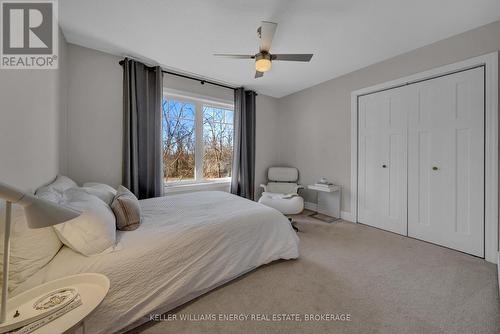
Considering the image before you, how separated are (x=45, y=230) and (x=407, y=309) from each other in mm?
2516

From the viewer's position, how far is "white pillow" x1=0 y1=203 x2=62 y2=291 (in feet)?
3.26

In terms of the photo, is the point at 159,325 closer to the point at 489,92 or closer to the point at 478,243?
the point at 478,243

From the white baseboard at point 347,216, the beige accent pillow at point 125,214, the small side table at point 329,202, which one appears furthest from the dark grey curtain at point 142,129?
the white baseboard at point 347,216

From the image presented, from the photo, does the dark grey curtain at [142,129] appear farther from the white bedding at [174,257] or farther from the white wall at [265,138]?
the white wall at [265,138]

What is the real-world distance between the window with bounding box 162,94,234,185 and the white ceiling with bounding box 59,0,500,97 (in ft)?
2.51

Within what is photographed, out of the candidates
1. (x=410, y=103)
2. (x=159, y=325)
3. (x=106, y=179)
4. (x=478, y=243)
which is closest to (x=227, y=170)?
(x=106, y=179)

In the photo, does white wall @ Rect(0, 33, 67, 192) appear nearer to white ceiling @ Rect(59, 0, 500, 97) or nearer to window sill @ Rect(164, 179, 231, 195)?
white ceiling @ Rect(59, 0, 500, 97)

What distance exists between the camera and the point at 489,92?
2.05m

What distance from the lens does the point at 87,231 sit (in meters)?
1.18

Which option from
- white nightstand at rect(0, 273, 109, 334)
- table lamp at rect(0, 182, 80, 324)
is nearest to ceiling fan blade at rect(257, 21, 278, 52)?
table lamp at rect(0, 182, 80, 324)

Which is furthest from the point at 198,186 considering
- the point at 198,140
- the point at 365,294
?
the point at 365,294

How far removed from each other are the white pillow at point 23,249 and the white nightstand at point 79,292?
24cm
